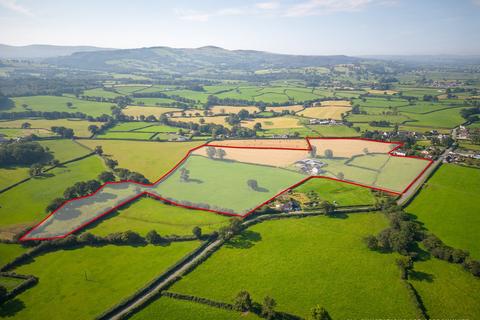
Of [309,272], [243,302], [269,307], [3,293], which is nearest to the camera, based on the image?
[269,307]

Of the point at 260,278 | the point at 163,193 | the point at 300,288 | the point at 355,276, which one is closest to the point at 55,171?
the point at 163,193

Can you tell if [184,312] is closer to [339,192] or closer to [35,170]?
[339,192]

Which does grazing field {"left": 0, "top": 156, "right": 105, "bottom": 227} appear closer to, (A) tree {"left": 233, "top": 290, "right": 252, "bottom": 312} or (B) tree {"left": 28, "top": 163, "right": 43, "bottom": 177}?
(B) tree {"left": 28, "top": 163, "right": 43, "bottom": 177}

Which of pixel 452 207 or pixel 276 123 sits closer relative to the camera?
pixel 452 207

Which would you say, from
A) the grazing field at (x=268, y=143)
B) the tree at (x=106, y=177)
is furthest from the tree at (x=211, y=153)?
the tree at (x=106, y=177)

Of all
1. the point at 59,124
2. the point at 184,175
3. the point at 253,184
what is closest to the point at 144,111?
the point at 59,124

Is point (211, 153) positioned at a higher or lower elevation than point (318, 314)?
higher

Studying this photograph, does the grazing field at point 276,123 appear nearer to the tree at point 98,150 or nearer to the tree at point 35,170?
the tree at point 98,150

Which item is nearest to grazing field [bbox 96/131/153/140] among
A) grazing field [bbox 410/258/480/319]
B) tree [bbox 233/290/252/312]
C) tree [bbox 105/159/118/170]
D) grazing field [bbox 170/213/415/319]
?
tree [bbox 105/159/118/170]
